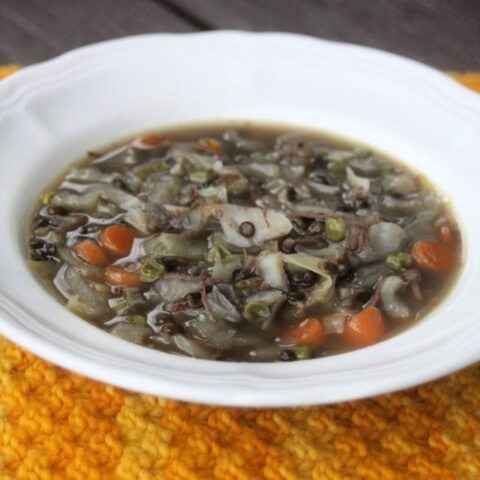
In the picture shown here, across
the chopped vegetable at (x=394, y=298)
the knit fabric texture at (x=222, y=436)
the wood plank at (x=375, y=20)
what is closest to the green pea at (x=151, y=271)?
the knit fabric texture at (x=222, y=436)

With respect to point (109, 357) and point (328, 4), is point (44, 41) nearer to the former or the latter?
point (328, 4)

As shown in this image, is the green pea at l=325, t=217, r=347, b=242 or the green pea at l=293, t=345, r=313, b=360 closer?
the green pea at l=293, t=345, r=313, b=360

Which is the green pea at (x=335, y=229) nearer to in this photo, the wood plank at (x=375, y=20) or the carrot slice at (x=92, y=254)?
the carrot slice at (x=92, y=254)

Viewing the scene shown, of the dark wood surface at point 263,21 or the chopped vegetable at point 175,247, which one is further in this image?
the dark wood surface at point 263,21

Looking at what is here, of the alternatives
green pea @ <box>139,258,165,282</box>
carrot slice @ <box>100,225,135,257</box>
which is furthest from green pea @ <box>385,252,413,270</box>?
carrot slice @ <box>100,225,135,257</box>

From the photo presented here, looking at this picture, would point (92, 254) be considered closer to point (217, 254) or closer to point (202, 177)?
point (217, 254)

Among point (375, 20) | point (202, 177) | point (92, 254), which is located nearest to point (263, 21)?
point (375, 20)

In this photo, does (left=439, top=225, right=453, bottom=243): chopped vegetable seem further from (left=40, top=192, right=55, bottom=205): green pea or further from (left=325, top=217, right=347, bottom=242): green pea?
(left=40, top=192, right=55, bottom=205): green pea
